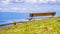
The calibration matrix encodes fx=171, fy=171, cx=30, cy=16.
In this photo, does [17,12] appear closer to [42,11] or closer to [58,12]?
[42,11]

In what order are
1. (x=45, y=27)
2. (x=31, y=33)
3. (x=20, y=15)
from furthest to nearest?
(x=20, y=15), (x=45, y=27), (x=31, y=33)

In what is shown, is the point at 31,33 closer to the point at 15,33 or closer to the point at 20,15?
the point at 15,33

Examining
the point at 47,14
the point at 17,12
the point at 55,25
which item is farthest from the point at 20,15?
the point at 55,25

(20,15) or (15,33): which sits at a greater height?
(15,33)

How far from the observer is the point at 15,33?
14.4 feet

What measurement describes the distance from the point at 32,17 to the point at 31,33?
11.1 feet

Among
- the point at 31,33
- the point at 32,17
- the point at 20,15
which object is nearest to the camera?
the point at 31,33

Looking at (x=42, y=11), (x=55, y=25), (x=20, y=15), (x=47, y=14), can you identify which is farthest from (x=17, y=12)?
(x=55, y=25)

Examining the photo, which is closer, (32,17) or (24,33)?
(24,33)

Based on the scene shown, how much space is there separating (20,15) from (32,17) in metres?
1.67

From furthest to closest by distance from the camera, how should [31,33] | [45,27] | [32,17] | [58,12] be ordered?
[58,12], [32,17], [45,27], [31,33]

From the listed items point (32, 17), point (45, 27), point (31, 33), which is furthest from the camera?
point (32, 17)

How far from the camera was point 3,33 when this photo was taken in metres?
4.57

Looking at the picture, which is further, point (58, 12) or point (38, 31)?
point (58, 12)
